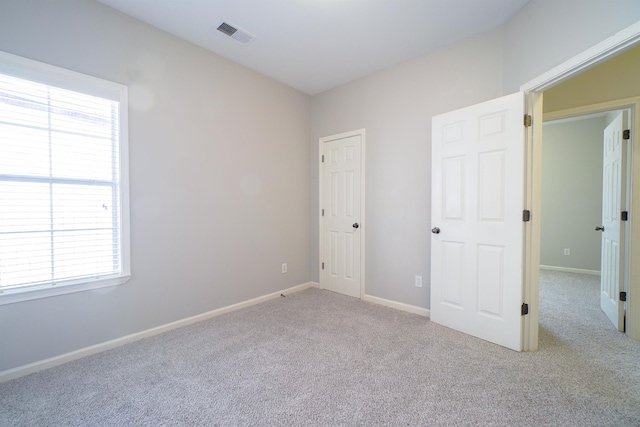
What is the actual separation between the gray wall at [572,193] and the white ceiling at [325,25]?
12.7ft

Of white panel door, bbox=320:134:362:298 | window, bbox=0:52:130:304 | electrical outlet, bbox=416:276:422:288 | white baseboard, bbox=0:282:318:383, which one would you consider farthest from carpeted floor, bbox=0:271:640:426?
white panel door, bbox=320:134:362:298

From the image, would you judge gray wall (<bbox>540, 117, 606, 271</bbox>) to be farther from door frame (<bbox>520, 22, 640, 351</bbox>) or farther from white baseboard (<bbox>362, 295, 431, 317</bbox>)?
white baseboard (<bbox>362, 295, 431, 317</bbox>)

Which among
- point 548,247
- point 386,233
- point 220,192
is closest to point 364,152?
point 386,233

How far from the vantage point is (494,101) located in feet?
7.38

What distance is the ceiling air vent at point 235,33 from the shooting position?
2.38 metres

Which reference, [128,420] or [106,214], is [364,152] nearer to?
[106,214]

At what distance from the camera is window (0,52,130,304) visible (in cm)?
182

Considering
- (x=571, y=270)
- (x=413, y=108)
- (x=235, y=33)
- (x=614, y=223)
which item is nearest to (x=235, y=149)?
(x=235, y=33)

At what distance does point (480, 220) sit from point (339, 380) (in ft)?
5.77

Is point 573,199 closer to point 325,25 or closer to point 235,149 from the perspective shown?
point 325,25

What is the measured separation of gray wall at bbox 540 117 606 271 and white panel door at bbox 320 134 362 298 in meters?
4.09

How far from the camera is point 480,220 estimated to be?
2.34 meters

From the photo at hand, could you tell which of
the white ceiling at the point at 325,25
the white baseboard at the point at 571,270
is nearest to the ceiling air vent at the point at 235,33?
the white ceiling at the point at 325,25

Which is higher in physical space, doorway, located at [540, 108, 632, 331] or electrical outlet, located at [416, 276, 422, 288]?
doorway, located at [540, 108, 632, 331]
